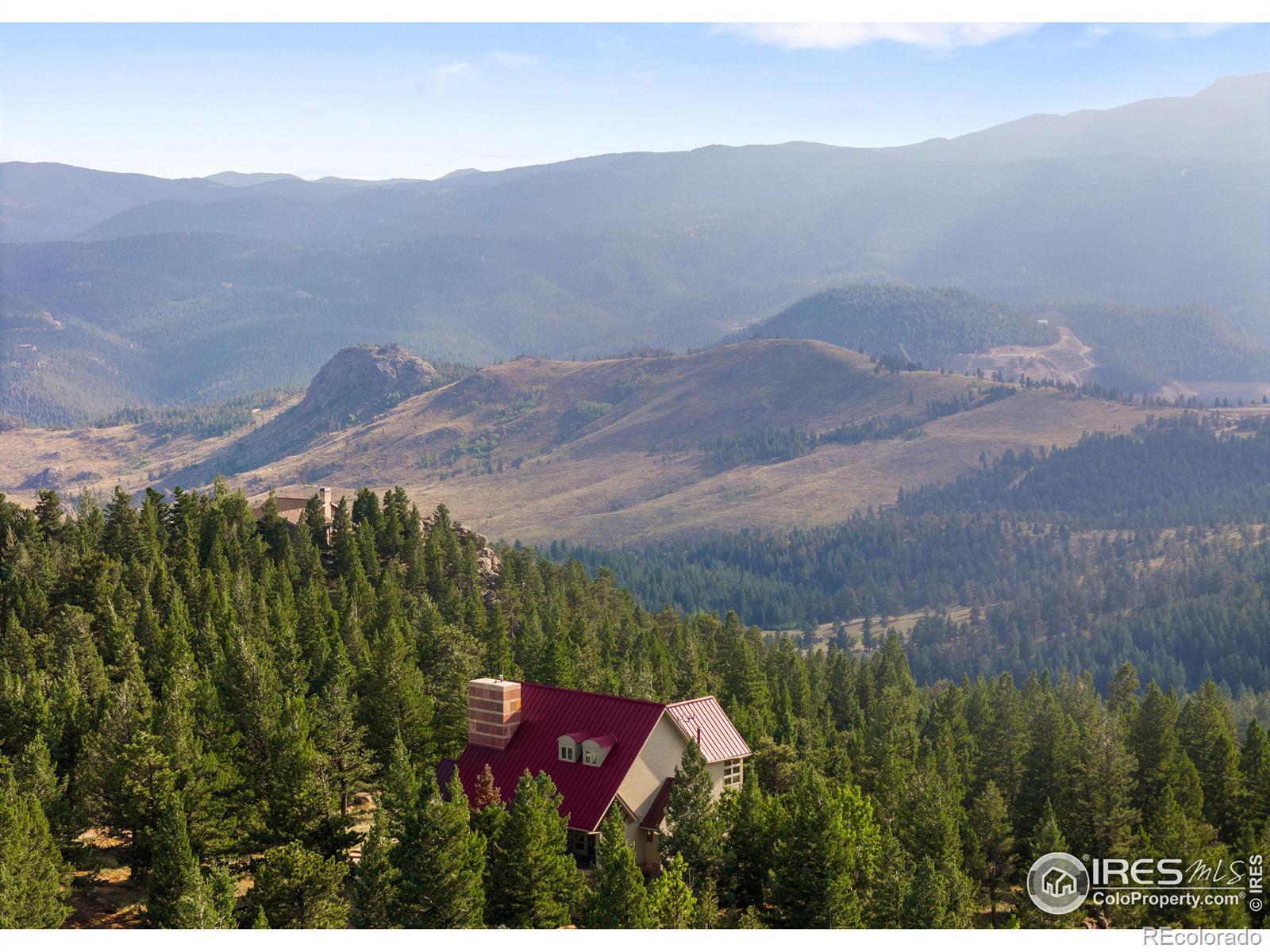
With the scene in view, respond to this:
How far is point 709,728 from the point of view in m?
78.6

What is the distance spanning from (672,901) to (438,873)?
9.74 meters

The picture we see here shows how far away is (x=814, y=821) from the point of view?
68.2 m

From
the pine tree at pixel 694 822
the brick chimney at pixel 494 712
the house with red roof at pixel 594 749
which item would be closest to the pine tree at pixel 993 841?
the house with red roof at pixel 594 749

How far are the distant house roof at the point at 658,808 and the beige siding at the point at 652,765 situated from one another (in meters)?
0.18

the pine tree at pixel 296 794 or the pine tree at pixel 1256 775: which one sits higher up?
the pine tree at pixel 296 794

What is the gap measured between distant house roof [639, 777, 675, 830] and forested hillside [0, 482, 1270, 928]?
2937 mm

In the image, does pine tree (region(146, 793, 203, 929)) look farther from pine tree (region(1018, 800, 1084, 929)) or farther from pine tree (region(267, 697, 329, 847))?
pine tree (region(1018, 800, 1084, 929))

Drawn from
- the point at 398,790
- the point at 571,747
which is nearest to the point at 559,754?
the point at 571,747

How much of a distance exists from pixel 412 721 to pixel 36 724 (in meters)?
19.7

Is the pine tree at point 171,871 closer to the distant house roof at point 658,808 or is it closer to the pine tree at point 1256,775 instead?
the distant house roof at point 658,808

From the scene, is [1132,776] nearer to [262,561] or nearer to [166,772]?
[166,772]

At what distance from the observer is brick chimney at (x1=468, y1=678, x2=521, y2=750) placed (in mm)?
77812

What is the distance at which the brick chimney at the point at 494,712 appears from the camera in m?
77.8

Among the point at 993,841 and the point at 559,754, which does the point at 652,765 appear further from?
the point at 993,841
